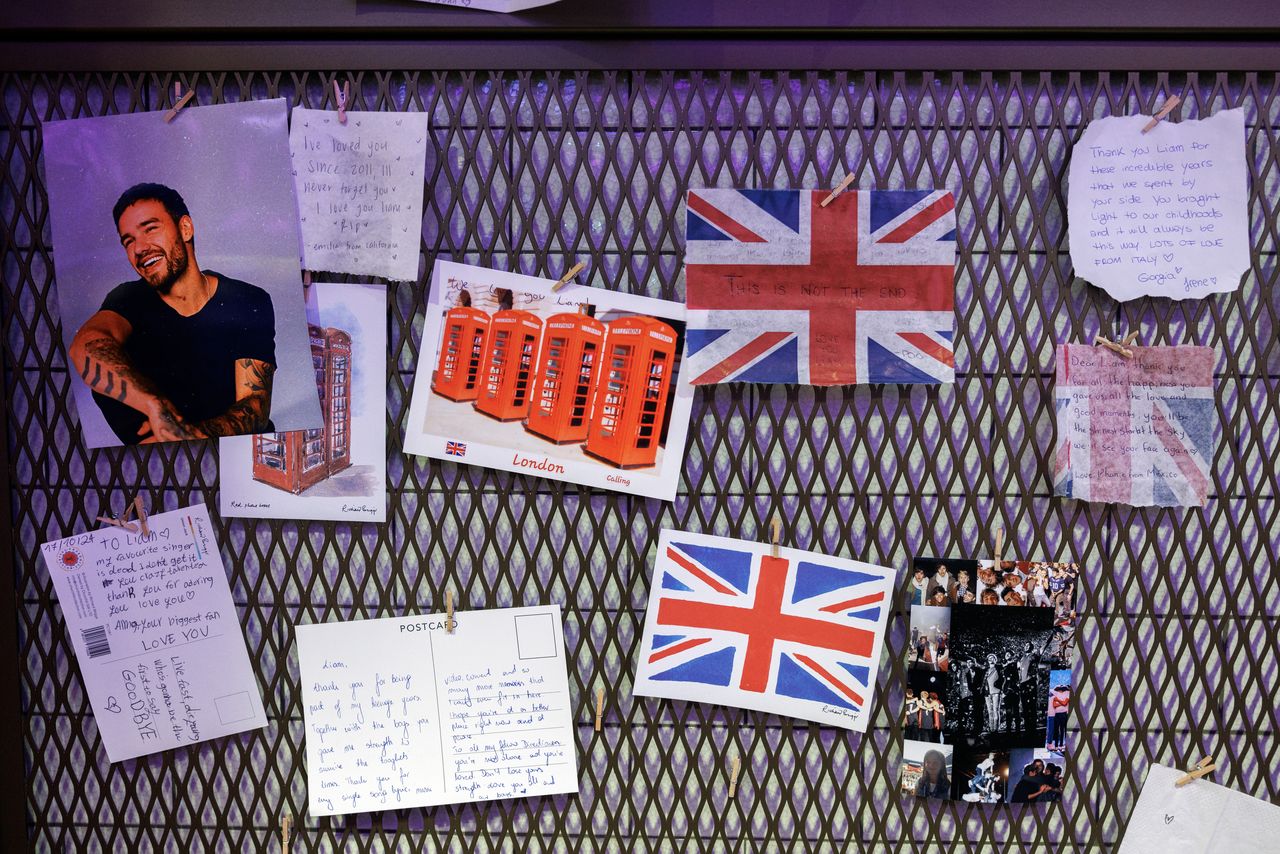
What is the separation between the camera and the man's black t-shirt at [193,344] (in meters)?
1.09

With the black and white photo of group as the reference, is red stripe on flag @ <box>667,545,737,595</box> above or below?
above

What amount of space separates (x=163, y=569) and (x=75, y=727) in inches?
10.4

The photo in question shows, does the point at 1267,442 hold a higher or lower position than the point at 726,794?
higher

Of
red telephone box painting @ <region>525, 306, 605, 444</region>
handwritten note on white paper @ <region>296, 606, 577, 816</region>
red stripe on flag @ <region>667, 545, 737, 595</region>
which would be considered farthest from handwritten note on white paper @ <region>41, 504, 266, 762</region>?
red stripe on flag @ <region>667, 545, 737, 595</region>

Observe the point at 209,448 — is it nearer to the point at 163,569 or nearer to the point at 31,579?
the point at 163,569

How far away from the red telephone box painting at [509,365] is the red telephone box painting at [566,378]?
0.5 inches

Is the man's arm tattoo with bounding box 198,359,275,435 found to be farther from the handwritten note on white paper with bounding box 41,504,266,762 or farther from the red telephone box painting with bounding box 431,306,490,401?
the red telephone box painting with bounding box 431,306,490,401

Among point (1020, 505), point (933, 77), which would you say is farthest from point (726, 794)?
point (933, 77)

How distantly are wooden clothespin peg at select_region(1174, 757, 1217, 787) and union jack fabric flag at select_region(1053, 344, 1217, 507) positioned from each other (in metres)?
0.37

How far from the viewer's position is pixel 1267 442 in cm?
110

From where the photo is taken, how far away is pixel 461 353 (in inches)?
42.8

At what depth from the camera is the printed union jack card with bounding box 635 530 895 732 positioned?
1.10m

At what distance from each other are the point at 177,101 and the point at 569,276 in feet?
1.88

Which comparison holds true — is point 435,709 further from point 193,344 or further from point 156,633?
point 193,344
